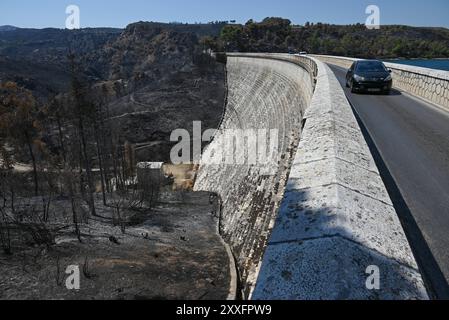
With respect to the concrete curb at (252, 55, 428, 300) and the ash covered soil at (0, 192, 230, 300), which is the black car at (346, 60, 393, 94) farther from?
the concrete curb at (252, 55, 428, 300)

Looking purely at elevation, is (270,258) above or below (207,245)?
above

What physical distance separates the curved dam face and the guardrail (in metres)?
4.33

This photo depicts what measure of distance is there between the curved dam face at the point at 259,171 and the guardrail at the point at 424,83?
4.33 meters

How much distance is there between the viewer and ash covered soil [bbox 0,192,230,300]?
34.1ft

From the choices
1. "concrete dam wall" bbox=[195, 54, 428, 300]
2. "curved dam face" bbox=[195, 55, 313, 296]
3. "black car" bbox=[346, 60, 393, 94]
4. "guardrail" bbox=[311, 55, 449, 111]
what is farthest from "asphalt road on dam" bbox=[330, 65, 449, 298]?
"curved dam face" bbox=[195, 55, 313, 296]

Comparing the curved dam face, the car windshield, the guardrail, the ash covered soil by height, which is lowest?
the ash covered soil

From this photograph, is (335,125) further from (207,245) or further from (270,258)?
(207,245)

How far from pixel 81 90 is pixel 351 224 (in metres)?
26.0

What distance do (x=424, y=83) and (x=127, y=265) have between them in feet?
42.7

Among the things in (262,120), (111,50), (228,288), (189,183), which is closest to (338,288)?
(228,288)

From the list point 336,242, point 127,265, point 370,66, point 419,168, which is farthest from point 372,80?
point 336,242

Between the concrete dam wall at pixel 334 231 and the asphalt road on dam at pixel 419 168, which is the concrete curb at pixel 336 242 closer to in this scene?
the concrete dam wall at pixel 334 231

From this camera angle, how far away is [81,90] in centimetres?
2600

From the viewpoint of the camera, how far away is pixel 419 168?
6629 mm
